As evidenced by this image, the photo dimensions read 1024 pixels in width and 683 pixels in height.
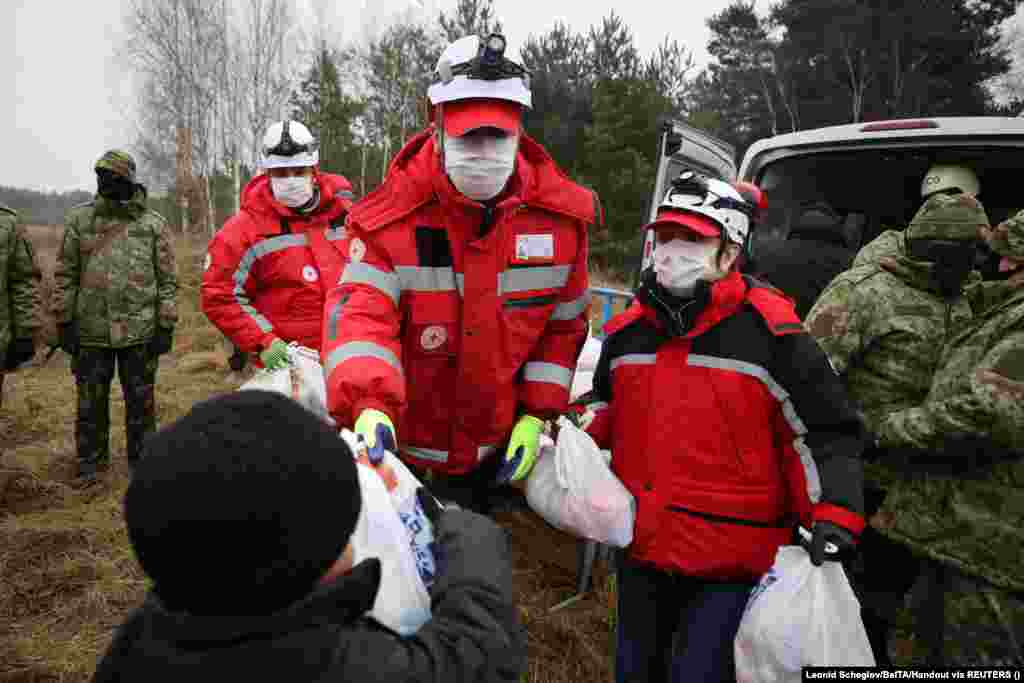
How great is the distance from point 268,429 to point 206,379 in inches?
310

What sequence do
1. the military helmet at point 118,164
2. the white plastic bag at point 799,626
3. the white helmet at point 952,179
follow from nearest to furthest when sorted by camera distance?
the white plastic bag at point 799,626 → the white helmet at point 952,179 → the military helmet at point 118,164

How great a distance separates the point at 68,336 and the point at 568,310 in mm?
3941

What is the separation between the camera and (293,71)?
22.4 meters

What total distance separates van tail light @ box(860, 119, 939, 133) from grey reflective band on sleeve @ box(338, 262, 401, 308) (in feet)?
7.68

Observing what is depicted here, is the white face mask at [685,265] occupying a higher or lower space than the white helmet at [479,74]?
lower

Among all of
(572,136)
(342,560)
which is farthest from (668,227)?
(572,136)

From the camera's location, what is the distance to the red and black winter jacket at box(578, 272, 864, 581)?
5.65 feet

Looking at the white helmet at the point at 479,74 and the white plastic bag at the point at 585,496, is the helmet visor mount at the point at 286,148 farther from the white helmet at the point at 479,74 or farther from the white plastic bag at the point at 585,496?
the white plastic bag at the point at 585,496

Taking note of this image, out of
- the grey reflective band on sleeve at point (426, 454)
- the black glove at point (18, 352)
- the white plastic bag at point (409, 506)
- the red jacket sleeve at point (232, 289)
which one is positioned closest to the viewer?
the white plastic bag at point (409, 506)

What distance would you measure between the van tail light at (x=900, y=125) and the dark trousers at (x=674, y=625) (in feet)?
6.90

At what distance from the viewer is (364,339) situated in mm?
1682

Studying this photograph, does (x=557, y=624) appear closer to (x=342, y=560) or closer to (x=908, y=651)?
(x=908, y=651)

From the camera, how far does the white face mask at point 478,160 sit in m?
1.76

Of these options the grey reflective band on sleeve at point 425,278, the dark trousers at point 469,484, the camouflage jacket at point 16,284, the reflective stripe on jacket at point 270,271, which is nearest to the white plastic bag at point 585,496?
the dark trousers at point 469,484
